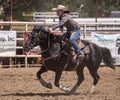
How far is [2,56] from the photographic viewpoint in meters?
15.0

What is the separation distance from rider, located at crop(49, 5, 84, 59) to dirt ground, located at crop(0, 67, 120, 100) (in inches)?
39.7

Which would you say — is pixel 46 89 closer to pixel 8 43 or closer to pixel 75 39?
pixel 75 39

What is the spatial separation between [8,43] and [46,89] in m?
5.08

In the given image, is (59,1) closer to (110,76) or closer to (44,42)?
(110,76)

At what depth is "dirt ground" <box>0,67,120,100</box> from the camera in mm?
8914

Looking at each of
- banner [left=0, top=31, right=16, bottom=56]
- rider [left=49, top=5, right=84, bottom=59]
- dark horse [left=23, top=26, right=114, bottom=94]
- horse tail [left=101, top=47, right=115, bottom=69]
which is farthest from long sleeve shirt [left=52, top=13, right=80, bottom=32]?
banner [left=0, top=31, right=16, bottom=56]

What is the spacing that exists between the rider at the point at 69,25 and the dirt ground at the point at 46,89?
101 cm

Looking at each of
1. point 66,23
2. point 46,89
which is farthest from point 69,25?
point 46,89

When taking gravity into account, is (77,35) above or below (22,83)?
above

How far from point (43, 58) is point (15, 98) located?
104cm

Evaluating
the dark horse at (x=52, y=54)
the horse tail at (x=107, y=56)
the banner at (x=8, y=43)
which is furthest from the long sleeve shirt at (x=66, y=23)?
the banner at (x=8, y=43)

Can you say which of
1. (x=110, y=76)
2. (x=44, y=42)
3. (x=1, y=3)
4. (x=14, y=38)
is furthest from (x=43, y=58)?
(x=1, y=3)

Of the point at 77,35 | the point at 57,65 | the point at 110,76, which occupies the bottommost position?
the point at 110,76

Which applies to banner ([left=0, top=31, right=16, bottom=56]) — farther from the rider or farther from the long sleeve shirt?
the long sleeve shirt
